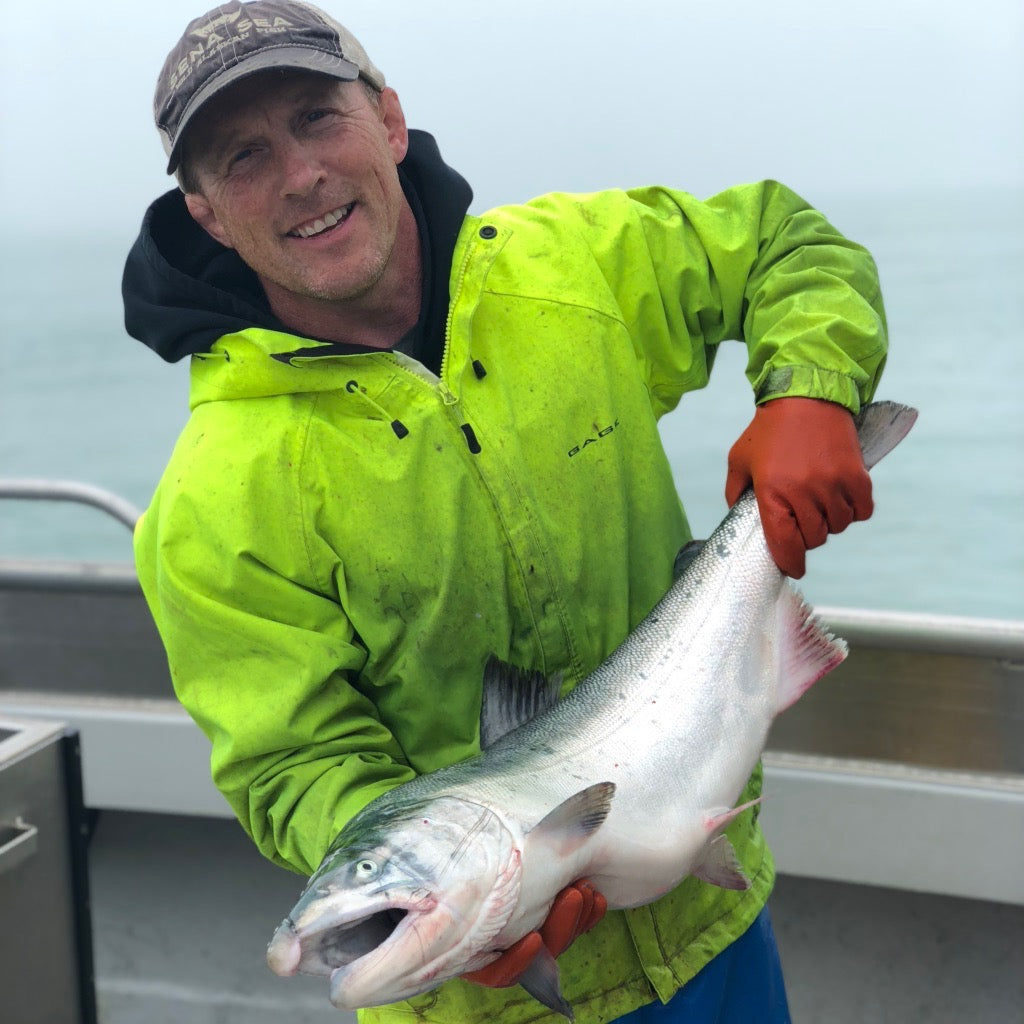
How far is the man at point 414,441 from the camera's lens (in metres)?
1.67

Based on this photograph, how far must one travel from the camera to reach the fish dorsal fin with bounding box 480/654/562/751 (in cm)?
170

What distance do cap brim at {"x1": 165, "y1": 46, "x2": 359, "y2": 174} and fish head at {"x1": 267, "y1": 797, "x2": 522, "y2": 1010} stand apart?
993 mm

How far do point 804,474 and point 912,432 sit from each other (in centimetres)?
742

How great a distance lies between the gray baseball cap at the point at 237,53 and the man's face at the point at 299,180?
0.03 metres

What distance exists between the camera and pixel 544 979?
1.41 m

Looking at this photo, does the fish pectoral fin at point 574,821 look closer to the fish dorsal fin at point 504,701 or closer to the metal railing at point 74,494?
the fish dorsal fin at point 504,701

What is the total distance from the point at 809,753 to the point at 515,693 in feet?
4.52

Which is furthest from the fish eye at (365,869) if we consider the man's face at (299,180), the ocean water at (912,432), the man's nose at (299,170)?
the ocean water at (912,432)

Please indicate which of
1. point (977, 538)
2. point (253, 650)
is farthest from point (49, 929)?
point (977, 538)

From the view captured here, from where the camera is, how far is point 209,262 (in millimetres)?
1987

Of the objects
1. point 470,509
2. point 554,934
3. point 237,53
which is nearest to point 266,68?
point 237,53

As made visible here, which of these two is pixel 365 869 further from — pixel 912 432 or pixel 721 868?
pixel 912 432

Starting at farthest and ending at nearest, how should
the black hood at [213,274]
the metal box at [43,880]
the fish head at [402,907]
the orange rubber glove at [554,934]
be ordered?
the metal box at [43,880], the black hood at [213,274], the orange rubber glove at [554,934], the fish head at [402,907]

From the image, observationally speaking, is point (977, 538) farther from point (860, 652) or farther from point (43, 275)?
point (43, 275)
